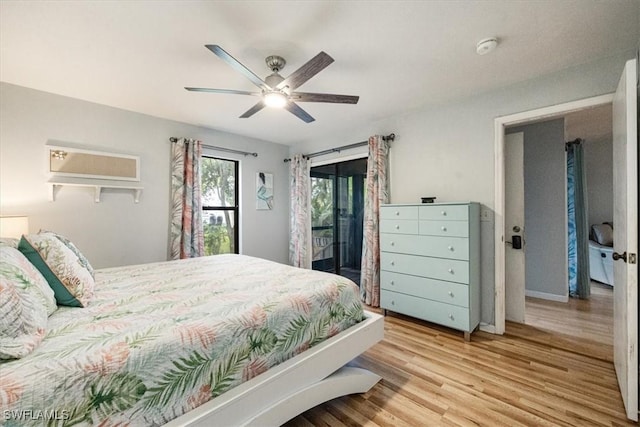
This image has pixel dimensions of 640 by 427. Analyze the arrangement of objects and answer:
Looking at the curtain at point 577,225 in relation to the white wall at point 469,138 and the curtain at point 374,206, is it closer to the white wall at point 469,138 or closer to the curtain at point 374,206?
the white wall at point 469,138

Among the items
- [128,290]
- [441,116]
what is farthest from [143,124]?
[441,116]

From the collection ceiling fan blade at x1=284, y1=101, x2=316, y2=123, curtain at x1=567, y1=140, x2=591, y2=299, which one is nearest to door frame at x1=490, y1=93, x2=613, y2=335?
ceiling fan blade at x1=284, y1=101, x2=316, y2=123

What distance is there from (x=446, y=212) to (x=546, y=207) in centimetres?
207

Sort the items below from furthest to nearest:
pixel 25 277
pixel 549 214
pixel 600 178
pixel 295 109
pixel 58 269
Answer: pixel 600 178 → pixel 549 214 → pixel 295 109 → pixel 58 269 → pixel 25 277

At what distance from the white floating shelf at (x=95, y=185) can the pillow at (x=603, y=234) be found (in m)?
6.94

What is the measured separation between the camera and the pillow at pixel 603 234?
168 inches

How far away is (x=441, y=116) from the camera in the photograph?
9.55 ft

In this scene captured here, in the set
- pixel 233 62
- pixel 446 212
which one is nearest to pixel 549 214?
pixel 446 212

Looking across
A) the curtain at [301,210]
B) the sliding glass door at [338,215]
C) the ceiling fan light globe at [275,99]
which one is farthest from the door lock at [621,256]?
the curtain at [301,210]

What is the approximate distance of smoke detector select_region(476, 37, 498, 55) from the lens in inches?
70.1

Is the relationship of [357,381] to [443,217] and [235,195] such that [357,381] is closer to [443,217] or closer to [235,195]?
[443,217]

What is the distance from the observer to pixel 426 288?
264 centimetres

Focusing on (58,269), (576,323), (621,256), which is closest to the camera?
(58,269)

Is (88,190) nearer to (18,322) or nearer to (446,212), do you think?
(18,322)
